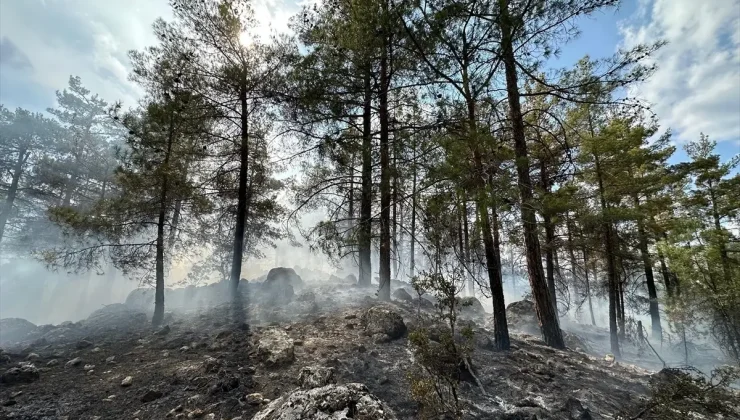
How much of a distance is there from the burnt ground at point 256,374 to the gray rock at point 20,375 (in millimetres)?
20

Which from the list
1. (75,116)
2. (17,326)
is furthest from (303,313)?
(75,116)

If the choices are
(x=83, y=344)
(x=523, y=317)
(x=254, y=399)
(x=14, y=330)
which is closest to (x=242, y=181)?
(x=83, y=344)

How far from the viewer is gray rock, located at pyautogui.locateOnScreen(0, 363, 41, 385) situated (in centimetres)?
447

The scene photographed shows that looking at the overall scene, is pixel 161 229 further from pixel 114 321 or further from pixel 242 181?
pixel 114 321

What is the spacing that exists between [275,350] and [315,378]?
1583 mm

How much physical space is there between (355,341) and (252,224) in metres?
8.87

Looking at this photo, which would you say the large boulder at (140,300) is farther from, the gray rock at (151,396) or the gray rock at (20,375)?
the gray rock at (151,396)

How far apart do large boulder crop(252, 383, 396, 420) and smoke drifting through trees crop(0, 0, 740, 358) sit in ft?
6.47

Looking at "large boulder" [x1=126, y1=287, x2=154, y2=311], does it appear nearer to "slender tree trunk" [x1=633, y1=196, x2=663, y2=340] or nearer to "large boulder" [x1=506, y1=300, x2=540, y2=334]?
"large boulder" [x1=506, y1=300, x2=540, y2=334]

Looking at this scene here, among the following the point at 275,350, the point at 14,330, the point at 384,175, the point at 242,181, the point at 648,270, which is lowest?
the point at 14,330

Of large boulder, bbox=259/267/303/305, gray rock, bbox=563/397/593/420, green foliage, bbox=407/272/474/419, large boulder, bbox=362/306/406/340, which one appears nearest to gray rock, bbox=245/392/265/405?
green foliage, bbox=407/272/474/419

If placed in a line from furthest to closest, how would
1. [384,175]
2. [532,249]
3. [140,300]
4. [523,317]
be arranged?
1. [140,300]
2. [523,317]
3. [532,249]
4. [384,175]

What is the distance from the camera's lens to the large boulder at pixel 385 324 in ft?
18.8

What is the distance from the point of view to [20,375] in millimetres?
4562
